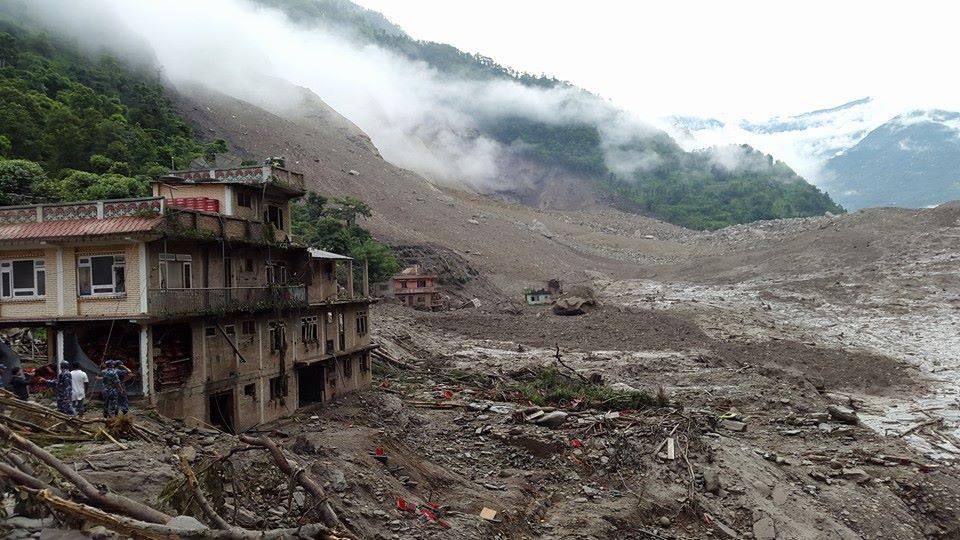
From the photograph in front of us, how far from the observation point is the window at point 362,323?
2911 cm

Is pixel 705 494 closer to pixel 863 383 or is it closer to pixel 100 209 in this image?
pixel 100 209

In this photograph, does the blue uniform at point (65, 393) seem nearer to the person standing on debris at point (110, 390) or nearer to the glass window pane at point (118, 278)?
the person standing on debris at point (110, 390)

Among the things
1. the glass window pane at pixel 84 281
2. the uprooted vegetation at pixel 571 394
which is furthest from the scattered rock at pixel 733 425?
the glass window pane at pixel 84 281

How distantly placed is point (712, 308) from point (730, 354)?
15573 millimetres

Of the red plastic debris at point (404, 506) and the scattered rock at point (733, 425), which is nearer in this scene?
the red plastic debris at point (404, 506)

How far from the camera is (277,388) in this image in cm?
2297

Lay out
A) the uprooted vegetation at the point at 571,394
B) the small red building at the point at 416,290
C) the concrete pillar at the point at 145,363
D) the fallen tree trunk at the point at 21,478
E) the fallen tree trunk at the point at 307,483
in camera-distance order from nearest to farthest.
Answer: the fallen tree trunk at the point at 21,478 < the fallen tree trunk at the point at 307,483 < the concrete pillar at the point at 145,363 < the uprooted vegetation at the point at 571,394 < the small red building at the point at 416,290

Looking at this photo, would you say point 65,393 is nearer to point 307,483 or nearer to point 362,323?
point 307,483

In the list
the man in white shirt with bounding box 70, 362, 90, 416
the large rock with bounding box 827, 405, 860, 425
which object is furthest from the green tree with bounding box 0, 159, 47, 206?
the large rock with bounding box 827, 405, 860, 425

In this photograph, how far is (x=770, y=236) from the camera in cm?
8512

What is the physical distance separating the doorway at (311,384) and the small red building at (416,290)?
30941 millimetres

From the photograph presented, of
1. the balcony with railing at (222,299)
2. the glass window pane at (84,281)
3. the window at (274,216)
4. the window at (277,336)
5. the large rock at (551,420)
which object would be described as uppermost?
the window at (274,216)

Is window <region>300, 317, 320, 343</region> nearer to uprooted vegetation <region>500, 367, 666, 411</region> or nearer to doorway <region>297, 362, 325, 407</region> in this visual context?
doorway <region>297, 362, 325, 407</region>

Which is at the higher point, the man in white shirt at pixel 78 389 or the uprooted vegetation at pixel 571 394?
the man in white shirt at pixel 78 389
